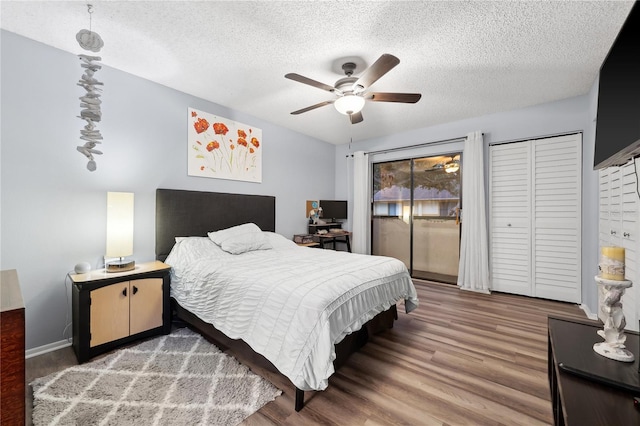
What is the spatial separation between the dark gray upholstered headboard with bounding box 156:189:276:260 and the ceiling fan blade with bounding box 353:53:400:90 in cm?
221

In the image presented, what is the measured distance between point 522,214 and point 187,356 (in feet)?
14.4

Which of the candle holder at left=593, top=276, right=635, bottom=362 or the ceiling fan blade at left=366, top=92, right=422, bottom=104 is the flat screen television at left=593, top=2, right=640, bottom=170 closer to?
the candle holder at left=593, top=276, right=635, bottom=362

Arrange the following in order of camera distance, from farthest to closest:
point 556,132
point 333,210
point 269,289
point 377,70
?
1. point 333,210
2. point 556,132
3. point 377,70
4. point 269,289

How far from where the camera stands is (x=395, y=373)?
1960mm

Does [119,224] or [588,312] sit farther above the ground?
[119,224]

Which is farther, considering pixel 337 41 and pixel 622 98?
pixel 337 41

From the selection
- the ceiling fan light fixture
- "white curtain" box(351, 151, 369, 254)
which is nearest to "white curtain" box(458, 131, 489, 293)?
"white curtain" box(351, 151, 369, 254)

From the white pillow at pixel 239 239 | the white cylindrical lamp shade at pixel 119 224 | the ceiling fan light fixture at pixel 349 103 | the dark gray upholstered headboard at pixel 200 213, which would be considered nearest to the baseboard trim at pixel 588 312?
the ceiling fan light fixture at pixel 349 103

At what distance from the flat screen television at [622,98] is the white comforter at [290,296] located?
158 centimetres

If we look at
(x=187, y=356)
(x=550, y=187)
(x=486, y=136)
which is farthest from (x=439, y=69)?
(x=187, y=356)

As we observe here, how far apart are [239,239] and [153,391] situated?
1662 mm

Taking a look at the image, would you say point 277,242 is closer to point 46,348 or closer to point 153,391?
point 153,391

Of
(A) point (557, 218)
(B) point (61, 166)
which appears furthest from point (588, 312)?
(B) point (61, 166)

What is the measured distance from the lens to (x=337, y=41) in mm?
2225
